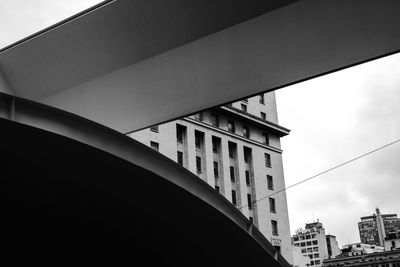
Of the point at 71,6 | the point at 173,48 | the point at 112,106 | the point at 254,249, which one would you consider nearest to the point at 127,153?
the point at 254,249

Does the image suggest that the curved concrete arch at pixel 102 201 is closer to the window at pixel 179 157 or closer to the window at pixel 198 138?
the window at pixel 179 157

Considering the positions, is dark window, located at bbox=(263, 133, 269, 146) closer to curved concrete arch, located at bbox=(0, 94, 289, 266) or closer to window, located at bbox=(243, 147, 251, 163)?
window, located at bbox=(243, 147, 251, 163)

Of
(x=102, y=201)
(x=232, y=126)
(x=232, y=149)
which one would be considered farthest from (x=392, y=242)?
(x=102, y=201)

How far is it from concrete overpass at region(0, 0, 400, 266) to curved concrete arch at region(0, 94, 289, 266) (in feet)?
0.11

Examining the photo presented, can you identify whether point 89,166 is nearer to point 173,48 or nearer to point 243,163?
point 173,48

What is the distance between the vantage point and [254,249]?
15898 millimetres

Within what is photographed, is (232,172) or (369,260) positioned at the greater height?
(232,172)

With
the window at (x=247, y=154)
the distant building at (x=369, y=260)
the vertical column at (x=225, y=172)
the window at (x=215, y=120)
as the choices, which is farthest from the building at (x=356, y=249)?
the window at (x=215, y=120)

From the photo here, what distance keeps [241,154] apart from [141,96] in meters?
43.1

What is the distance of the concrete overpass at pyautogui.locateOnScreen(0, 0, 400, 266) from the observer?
10.9 meters

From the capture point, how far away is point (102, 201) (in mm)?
12555

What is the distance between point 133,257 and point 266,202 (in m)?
47.7

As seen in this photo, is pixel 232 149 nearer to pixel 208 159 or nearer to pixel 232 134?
pixel 232 134

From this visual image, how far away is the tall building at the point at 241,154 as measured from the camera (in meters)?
55.5
